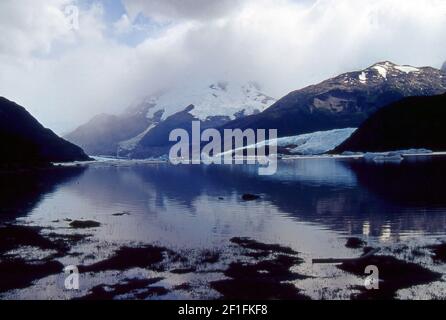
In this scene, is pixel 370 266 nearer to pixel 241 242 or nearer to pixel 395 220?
pixel 241 242

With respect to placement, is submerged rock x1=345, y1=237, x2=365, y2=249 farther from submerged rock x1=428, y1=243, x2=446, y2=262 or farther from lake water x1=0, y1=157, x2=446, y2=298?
submerged rock x1=428, y1=243, x2=446, y2=262

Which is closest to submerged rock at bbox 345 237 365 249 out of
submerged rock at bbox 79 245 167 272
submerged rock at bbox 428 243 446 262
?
submerged rock at bbox 428 243 446 262

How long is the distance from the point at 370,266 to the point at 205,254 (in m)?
13.4

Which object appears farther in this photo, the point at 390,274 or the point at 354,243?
the point at 354,243

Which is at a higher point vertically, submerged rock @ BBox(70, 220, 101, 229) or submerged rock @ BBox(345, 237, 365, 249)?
submerged rock @ BBox(345, 237, 365, 249)

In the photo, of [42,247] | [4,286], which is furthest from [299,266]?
[42,247]

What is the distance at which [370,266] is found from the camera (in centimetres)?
3500

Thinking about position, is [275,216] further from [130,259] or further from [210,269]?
[210,269]

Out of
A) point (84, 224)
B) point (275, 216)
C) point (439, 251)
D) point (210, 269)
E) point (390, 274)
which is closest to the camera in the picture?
point (390, 274)

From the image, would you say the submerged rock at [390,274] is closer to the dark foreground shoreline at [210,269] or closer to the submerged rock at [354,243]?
the dark foreground shoreline at [210,269]

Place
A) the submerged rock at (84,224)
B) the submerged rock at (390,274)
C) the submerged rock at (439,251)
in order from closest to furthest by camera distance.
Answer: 1. the submerged rock at (390,274)
2. the submerged rock at (439,251)
3. the submerged rock at (84,224)

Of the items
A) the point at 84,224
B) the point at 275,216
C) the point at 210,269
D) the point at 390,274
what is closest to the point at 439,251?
the point at 390,274

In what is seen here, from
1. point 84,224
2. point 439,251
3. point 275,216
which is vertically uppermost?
point 275,216

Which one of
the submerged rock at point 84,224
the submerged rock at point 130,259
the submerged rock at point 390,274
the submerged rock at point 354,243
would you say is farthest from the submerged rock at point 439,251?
the submerged rock at point 84,224
